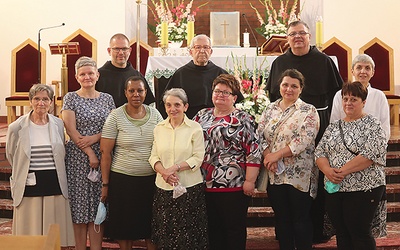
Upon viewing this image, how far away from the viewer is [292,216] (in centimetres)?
440

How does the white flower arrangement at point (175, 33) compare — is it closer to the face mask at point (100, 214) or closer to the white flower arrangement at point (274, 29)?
the white flower arrangement at point (274, 29)

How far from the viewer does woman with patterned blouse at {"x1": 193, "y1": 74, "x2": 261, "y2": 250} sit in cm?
430

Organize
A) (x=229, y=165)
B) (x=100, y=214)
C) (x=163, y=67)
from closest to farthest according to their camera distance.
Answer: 1. (x=229, y=165)
2. (x=100, y=214)
3. (x=163, y=67)

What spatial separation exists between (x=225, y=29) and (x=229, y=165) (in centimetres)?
496

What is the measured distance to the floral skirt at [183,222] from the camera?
4230 mm

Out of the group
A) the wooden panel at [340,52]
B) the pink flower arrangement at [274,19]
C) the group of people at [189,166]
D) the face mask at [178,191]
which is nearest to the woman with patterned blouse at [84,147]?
the group of people at [189,166]

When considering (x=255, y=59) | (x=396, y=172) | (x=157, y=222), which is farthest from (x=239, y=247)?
(x=255, y=59)

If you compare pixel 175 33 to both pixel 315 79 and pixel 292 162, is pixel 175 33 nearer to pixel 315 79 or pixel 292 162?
pixel 315 79

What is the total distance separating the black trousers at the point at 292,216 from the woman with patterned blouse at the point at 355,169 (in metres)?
0.19

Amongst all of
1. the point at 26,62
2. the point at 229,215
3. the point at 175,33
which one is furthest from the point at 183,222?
the point at 26,62

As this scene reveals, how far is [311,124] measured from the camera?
14.3 ft

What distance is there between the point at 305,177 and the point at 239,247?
2.09ft

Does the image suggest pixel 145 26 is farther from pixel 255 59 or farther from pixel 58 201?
pixel 58 201

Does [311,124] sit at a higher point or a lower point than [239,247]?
higher
